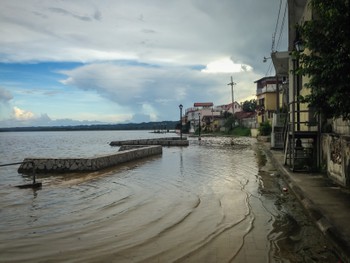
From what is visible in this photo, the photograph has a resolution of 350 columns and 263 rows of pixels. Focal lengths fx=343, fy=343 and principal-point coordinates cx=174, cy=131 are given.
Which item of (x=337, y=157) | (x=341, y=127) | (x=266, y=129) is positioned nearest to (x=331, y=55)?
(x=337, y=157)

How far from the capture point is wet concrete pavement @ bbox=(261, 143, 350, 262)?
5.69 m

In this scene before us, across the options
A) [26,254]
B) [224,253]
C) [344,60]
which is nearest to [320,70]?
[344,60]

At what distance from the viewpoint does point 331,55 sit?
5.76 metres

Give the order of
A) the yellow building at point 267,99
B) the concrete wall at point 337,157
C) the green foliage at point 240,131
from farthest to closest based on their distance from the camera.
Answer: the green foliage at point 240,131 → the yellow building at point 267,99 → the concrete wall at point 337,157

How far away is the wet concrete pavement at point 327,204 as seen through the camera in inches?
224

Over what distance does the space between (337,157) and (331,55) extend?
6311 millimetres

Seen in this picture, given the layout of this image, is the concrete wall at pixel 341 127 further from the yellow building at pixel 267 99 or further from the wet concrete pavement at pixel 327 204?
the yellow building at pixel 267 99

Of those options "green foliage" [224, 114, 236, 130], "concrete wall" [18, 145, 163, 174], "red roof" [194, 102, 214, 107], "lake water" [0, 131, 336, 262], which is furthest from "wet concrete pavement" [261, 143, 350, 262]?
"red roof" [194, 102, 214, 107]

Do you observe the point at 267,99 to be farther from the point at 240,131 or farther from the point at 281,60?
the point at 281,60

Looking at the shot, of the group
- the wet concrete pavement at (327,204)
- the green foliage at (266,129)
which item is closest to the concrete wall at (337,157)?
the wet concrete pavement at (327,204)

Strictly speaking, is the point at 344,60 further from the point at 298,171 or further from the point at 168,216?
the point at 298,171

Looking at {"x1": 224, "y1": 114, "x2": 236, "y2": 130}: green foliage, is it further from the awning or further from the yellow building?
the awning

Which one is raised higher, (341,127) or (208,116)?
(208,116)

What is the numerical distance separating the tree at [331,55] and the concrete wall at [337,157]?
407cm
